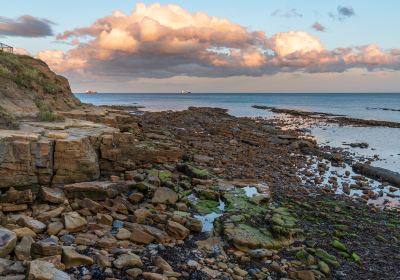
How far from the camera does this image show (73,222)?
10281mm

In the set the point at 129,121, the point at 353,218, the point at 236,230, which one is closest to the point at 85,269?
the point at 236,230

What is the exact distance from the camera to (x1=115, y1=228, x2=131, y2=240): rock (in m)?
9.89

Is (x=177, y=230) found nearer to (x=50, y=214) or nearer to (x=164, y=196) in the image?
(x=164, y=196)

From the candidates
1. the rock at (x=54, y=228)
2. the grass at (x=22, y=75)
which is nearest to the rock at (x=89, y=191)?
the rock at (x=54, y=228)

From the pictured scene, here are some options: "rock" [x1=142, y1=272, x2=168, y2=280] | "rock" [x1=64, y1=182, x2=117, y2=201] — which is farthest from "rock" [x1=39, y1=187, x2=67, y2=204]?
"rock" [x1=142, y1=272, x2=168, y2=280]

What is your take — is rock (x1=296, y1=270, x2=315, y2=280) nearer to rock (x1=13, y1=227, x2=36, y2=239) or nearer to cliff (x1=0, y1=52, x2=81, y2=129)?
rock (x1=13, y1=227, x2=36, y2=239)

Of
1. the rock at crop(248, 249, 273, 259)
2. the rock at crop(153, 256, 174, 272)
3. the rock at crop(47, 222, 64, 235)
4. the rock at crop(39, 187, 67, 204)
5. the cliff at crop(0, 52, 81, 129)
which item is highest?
the cliff at crop(0, 52, 81, 129)

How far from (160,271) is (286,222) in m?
5.06

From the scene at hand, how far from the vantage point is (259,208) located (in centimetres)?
1345

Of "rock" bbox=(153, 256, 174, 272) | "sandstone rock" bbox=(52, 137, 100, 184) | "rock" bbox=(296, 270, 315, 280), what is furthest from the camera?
"sandstone rock" bbox=(52, 137, 100, 184)

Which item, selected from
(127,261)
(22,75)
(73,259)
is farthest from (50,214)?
(22,75)

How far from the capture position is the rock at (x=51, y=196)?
11.6 meters

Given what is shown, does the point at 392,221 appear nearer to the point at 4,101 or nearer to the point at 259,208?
the point at 259,208

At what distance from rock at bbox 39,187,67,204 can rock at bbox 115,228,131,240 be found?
2652 millimetres
